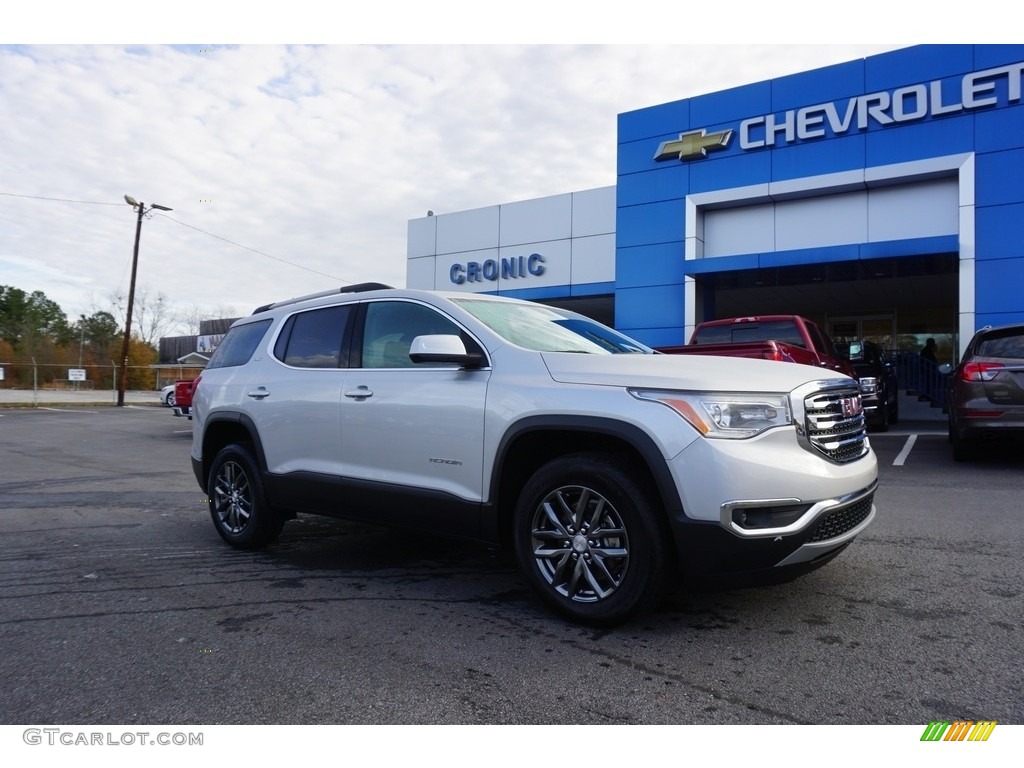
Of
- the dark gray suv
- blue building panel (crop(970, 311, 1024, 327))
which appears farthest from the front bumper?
blue building panel (crop(970, 311, 1024, 327))

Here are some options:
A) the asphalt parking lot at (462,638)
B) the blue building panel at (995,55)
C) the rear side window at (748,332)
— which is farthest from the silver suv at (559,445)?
the blue building panel at (995,55)

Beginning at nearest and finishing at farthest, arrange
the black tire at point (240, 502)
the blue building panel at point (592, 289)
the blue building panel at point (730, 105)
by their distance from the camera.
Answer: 1. the black tire at point (240, 502)
2. the blue building panel at point (730, 105)
3. the blue building panel at point (592, 289)

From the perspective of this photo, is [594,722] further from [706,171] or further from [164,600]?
[706,171]

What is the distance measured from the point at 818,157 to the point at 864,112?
4.12ft

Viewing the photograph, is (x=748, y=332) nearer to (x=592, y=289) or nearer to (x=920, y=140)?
(x=920, y=140)

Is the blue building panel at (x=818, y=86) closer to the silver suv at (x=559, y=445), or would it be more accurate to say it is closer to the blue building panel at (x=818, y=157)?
the blue building panel at (x=818, y=157)

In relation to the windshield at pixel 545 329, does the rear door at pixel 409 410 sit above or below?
below

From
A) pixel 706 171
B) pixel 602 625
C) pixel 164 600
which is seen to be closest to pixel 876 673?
pixel 602 625

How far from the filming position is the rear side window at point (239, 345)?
557cm

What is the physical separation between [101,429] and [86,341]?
221 feet

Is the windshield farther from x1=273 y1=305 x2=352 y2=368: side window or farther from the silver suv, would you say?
x1=273 y1=305 x2=352 y2=368: side window

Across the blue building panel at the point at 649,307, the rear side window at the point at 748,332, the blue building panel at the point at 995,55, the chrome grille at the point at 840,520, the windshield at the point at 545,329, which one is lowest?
the chrome grille at the point at 840,520

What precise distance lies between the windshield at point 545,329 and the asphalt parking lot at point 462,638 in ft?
4.81

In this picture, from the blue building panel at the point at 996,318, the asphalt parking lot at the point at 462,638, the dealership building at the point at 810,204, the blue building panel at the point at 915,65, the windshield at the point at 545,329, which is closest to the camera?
the asphalt parking lot at the point at 462,638
